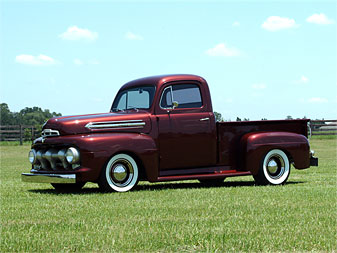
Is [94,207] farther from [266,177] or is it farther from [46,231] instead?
[266,177]

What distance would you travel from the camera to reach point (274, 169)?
12070mm

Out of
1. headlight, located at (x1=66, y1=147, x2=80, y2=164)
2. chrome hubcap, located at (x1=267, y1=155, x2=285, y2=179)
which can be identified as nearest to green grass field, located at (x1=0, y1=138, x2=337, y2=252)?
headlight, located at (x1=66, y1=147, x2=80, y2=164)

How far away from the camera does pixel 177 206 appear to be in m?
8.22

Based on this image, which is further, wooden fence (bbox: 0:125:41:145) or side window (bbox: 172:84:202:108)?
wooden fence (bbox: 0:125:41:145)

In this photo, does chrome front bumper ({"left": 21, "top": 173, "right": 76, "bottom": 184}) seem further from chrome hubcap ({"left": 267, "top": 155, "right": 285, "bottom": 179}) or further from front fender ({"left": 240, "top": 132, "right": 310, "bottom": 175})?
chrome hubcap ({"left": 267, "top": 155, "right": 285, "bottom": 179})

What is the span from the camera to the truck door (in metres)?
11.0

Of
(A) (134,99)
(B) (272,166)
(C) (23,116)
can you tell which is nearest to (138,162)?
(A) (134,99)

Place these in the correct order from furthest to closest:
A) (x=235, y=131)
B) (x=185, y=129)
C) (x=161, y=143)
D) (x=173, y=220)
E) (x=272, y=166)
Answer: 1. (x=272, y=166)
2. (x=235, y=131)
3. (x=185, y=129)
4. (x=161, y=143)
5. (x=173, y=220)

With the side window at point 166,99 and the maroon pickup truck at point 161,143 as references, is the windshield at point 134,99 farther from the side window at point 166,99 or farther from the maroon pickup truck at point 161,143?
the side window at point 166,99

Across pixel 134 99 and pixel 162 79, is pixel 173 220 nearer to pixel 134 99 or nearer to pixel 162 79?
pixel 162 79

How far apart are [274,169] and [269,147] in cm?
51

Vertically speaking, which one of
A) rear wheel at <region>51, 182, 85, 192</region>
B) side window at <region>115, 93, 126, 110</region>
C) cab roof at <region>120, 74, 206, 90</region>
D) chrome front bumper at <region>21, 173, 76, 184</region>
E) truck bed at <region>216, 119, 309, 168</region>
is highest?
cab roof at <region>120, 74, 206, 90</region>

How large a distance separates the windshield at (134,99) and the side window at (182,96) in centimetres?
27

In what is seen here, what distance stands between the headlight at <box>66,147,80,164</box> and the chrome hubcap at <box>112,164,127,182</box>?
71 cm
